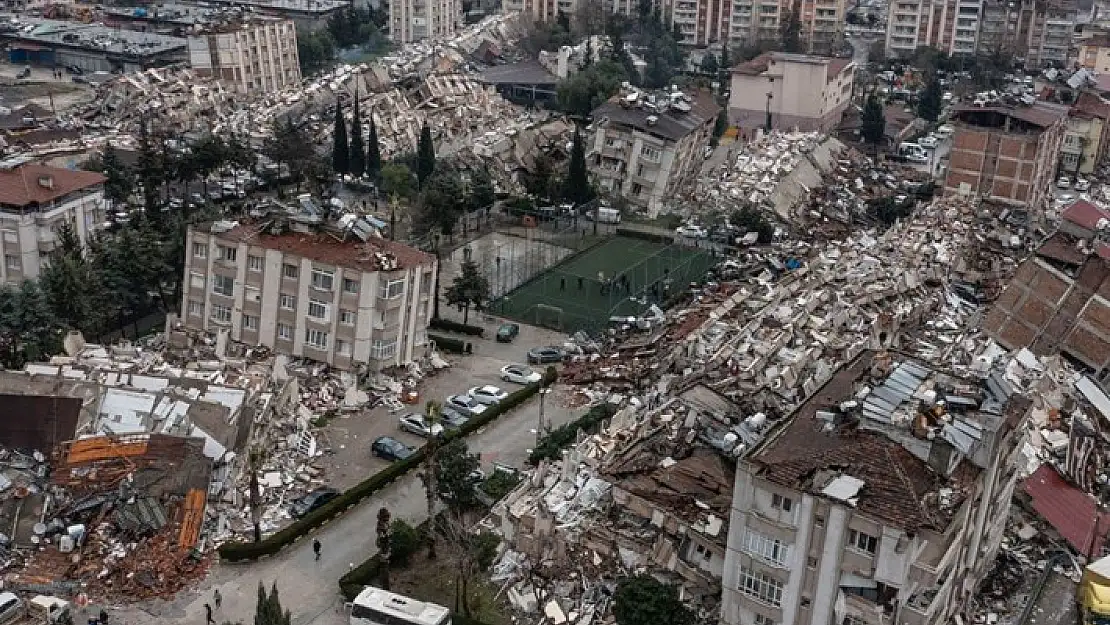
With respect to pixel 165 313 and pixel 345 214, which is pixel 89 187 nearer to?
pixel 165 313

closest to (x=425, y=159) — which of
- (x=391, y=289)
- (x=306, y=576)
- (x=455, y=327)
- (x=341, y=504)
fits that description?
(x=455, y=327)

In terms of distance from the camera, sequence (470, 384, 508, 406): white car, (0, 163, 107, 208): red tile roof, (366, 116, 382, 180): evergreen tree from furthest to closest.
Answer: (366, 116, 382, 180): evergreen tree < (0, 163, 107, 208): red tile roof < (470, 384, 508, 406): white car

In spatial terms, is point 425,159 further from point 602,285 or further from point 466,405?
point 466,405

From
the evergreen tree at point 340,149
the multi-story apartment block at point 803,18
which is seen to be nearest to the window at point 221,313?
the evergreen tree at point 340,149

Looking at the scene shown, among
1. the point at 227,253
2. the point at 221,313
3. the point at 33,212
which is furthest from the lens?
the point at 33,212

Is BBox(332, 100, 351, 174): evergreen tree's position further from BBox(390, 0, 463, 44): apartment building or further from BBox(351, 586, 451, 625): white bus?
BBox(390, 0, 463, 44): apartment building

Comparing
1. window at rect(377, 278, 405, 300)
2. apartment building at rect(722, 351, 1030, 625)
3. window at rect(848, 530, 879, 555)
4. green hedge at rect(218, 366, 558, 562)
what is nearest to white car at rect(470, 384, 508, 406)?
green hedge at rect(218, 366, 558, 562)
